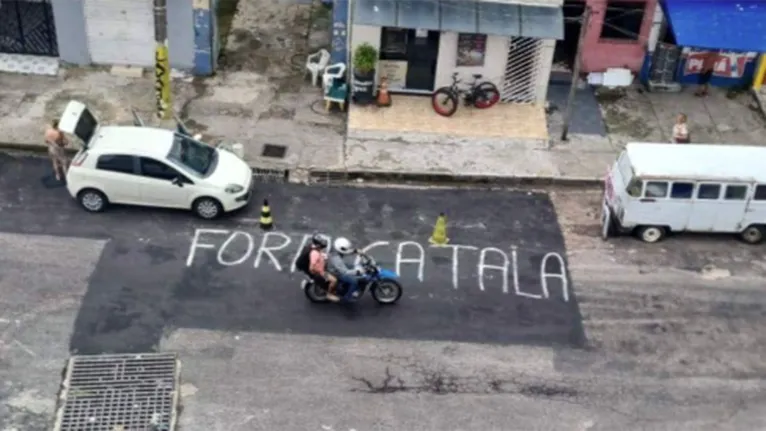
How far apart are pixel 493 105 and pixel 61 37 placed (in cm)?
1127

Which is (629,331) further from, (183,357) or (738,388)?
(183,357)

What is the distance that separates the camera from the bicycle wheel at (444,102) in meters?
25.5

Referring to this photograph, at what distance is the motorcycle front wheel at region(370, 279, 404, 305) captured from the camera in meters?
19.5

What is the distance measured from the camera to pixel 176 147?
21.8 meters

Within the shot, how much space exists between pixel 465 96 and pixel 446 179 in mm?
3260

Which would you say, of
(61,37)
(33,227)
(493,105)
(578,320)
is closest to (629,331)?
(578,320)

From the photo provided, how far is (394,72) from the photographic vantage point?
85.4ft

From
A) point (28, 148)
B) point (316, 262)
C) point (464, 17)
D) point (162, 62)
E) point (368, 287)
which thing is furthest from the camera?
point (464, 17)

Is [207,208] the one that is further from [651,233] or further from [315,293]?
[651,233]

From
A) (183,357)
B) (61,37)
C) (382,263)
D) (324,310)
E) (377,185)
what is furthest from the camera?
(61,37)

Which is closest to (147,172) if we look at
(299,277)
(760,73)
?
(299,277)

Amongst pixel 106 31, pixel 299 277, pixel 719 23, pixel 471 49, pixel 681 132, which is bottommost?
pixel 299 277

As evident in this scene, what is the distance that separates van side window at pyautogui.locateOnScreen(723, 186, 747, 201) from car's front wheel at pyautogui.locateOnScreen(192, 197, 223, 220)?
10.7m

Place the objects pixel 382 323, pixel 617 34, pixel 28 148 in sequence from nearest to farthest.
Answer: pixel 382 323 < pixel 28 148 < pixel 617 34
